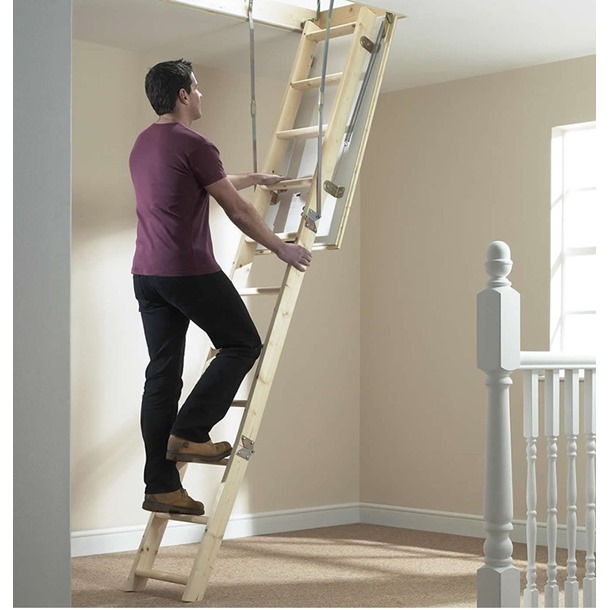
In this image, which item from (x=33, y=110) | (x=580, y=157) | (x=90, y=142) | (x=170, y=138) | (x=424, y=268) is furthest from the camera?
(x=424, y=268)

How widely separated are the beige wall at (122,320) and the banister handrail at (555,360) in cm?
255

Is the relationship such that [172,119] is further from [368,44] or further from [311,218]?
[368,44]

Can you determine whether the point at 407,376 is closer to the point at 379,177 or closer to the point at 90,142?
the point at 379,177

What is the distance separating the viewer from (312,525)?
618 cm

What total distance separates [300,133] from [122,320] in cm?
140

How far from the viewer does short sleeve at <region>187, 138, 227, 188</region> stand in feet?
13.0

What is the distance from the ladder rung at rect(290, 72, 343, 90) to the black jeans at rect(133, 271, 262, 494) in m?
1.13

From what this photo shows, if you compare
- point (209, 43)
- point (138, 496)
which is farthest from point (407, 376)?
point (209, 43)

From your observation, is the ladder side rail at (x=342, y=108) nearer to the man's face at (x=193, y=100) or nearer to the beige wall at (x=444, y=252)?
the man's face at (x=193, y=100)

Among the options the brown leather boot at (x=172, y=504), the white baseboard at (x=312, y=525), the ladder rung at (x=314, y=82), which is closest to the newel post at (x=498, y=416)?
the brown leather boot at (x=172, y=504)

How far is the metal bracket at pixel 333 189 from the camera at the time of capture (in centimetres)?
448

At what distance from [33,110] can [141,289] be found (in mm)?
2062

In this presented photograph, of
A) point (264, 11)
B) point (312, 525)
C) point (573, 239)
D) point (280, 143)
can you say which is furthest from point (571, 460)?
point (312, 525)

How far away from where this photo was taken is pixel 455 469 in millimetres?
6008
